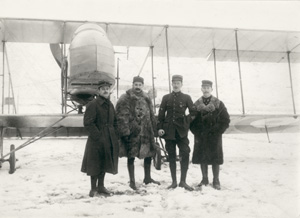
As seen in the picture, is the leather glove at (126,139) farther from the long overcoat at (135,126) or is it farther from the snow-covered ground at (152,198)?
the snow-covered ground at (152,198)

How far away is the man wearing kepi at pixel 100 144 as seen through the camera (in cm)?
373

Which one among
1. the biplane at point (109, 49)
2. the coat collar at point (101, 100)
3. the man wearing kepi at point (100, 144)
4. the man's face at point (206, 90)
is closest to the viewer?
the man wearing kepi at point (100, 144)

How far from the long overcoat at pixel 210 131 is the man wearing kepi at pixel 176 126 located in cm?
20

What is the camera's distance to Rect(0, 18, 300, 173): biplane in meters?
5.89

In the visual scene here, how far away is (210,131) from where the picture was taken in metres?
4.36

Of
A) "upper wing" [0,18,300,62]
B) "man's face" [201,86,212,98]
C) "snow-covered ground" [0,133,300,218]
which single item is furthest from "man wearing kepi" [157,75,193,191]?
"upper wing" [0,18,300,62]

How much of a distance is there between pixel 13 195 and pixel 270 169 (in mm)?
4789

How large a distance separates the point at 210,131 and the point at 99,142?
172 centimetres

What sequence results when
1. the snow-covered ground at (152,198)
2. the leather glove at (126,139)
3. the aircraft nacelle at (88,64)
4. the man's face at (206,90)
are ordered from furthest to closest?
1. the aircraft nacelle at (88,64)
2. the man's face at (206,90)
3. the leather glove at (126,139)
4. the snow-covered ground at (152,198)

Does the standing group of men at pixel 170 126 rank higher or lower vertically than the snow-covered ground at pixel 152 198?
higher

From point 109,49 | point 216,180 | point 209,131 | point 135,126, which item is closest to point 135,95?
point 135,126

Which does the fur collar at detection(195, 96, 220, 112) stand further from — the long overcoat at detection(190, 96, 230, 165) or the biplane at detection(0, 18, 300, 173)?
the biplane at detection(0, 18, 300, 173)

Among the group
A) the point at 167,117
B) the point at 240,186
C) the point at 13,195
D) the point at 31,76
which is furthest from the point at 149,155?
the point at 31,76

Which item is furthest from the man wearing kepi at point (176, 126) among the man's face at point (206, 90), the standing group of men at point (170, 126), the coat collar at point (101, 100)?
the coat collar at point (101, 100)
